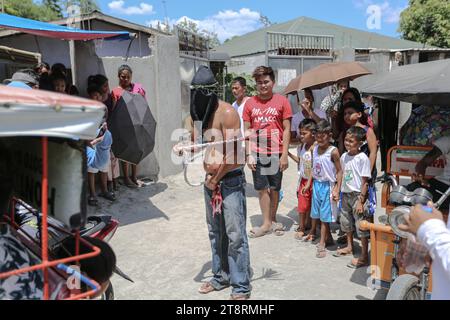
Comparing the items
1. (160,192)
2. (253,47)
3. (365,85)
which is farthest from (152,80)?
(253,47)

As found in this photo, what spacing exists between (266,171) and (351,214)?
1.16m

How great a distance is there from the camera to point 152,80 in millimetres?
7273

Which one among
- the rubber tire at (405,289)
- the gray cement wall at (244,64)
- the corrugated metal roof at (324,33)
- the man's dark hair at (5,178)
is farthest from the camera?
the corrugated metal roof at (324,33)

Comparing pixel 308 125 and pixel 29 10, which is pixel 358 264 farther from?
pixel 29 10

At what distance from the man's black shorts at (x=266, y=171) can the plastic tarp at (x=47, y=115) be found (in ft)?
10.8

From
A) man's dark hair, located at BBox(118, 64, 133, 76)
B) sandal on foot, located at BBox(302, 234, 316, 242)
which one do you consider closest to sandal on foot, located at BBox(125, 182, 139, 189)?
man's dark hair, located at BBox(118, 64, 133, 76)

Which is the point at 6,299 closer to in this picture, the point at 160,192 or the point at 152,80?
the point at 160,192

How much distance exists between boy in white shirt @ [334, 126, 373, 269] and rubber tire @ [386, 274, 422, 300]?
3.78ft

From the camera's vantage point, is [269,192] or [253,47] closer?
[269,192]

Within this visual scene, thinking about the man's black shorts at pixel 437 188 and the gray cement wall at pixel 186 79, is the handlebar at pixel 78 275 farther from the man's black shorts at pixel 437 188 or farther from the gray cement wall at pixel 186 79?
the gray cement wall at pixel 186 79

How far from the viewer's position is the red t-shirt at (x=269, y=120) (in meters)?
4.93

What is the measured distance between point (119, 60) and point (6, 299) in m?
5.59

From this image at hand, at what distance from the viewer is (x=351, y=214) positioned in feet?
14.1

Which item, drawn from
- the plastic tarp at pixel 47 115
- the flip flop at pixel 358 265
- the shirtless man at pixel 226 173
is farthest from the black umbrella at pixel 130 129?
Answer: the plastic tarp at pixel 47 115
